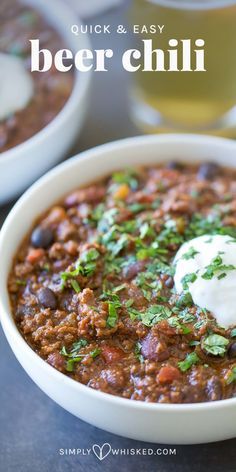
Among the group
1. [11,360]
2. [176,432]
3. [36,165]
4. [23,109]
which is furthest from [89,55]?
[176,432]

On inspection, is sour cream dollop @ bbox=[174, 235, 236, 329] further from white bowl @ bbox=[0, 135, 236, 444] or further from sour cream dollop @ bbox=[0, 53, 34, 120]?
sour cream dollop @ bbox=[0, 53, 34, 120]

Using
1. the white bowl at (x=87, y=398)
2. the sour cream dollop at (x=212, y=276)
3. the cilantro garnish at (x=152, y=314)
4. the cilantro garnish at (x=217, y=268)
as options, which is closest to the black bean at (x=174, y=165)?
the white bowl at (x=87, y=398)

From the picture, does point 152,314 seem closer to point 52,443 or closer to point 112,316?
point 112,316

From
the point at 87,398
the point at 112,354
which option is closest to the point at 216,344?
the point at 112,354

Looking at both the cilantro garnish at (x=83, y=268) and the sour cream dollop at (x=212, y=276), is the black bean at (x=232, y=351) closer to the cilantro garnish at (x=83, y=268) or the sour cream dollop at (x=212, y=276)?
the sour cream dollop at (x=212, y=276)

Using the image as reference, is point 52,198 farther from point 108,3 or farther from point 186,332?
point 108,3

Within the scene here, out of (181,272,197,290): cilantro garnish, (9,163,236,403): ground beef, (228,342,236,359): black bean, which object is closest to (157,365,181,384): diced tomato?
(9,163,236,403): ground beef
